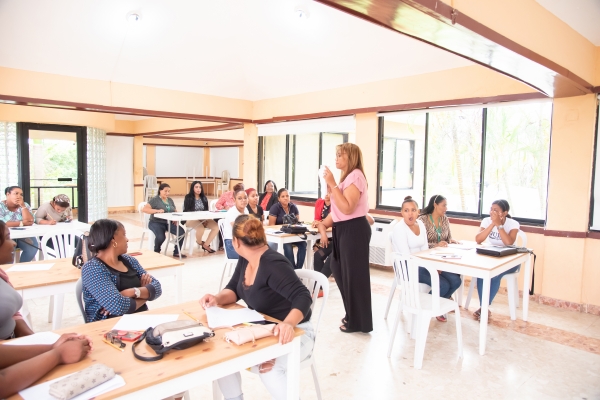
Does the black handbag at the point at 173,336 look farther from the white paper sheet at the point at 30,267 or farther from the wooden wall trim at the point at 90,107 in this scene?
the wooden wall trim at the point at 90,107

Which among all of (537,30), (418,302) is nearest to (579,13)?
(537,30)

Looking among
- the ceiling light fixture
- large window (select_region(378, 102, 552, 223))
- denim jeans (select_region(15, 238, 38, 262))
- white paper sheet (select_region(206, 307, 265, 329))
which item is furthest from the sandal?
the ceiling light fixture

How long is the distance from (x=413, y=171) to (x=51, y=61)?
5.25m

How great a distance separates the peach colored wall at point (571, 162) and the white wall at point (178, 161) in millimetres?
15657

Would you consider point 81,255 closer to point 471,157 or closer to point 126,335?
point 126,335

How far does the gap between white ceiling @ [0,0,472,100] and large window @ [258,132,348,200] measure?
1.55 m

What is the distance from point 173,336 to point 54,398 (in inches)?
17.5

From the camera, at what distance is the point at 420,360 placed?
309cm

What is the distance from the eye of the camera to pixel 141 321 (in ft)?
6.28

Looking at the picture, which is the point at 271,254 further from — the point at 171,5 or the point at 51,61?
the point at 51,61

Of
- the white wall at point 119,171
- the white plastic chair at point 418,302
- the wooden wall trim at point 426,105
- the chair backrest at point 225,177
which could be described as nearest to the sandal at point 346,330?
the white plastic chair at point 418,302

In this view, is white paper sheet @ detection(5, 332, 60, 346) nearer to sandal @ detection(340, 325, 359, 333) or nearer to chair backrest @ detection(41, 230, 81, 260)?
sandal @ detection(340, 325, 359, 333)

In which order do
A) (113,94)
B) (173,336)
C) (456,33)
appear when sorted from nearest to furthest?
1. (173,336)
2. (456,33)
3. (113,94)

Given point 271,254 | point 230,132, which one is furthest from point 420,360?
point 230,132
